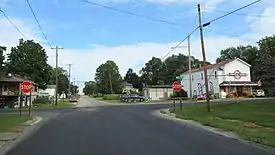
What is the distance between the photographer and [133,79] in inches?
7156

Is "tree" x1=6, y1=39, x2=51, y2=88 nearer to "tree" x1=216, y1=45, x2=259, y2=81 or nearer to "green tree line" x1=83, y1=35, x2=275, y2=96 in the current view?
"green tree line" x1=83, y1=35, x2=275, y2=96

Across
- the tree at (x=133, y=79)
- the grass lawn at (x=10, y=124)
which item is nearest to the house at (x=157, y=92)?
the grass lawn at (x=10, y=124)

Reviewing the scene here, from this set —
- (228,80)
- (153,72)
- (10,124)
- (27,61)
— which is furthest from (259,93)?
(153,72)

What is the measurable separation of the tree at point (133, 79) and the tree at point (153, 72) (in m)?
4.88

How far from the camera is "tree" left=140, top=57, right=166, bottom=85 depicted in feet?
493

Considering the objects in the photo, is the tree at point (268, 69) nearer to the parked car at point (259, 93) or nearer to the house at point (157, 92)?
the parked car at point (259, 93)

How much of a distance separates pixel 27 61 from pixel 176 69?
72543 millimetres

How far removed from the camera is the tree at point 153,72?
493ft

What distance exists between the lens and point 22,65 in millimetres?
84125

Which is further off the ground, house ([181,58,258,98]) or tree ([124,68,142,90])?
tree ([124,68,142,90])

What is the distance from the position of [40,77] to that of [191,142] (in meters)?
79.7

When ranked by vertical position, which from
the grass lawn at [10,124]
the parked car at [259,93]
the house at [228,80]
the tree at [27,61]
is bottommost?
the grass lawn at [10,124]

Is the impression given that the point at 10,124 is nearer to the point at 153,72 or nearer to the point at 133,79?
the point at 153,72

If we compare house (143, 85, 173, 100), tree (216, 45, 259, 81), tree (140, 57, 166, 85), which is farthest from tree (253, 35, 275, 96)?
tree (140, 57, 166, 85)
